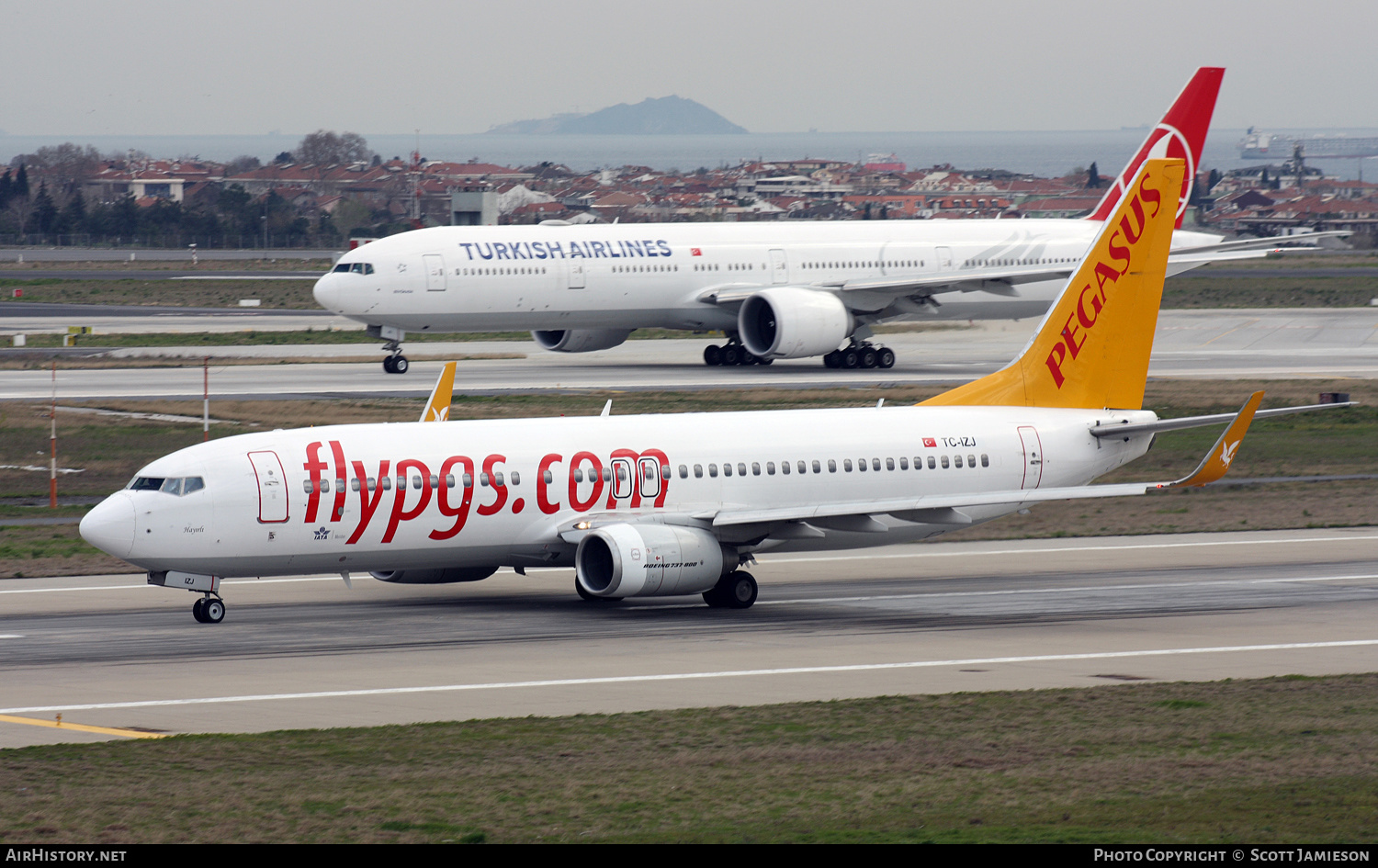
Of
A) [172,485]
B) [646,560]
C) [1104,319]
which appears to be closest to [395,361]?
[1104,319]

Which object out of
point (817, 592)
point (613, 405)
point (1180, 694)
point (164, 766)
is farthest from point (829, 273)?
point (164, 766)

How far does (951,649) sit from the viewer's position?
89.6 feet

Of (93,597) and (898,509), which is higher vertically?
(898,509)

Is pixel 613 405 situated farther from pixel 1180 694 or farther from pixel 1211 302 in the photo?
pixel 1211 302

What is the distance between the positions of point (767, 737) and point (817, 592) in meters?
13.3

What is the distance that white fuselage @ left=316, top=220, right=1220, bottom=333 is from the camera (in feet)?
214

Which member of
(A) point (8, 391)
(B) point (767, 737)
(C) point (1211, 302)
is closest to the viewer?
(B) point (767, 737)

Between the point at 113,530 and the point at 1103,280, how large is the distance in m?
19.9

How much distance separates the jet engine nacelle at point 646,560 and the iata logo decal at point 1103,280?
947cm

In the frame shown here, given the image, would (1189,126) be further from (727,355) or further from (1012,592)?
(1012,592)

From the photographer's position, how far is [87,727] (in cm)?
2136

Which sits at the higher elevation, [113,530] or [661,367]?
[113,530]

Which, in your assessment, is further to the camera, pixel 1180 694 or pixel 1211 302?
pixel 1211 302

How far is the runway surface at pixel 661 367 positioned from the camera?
63.0 metres
